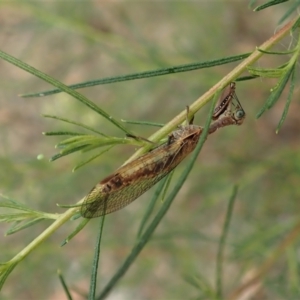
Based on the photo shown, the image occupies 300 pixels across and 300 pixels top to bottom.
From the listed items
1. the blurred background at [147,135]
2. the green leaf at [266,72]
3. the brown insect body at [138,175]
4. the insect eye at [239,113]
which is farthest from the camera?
the blurred background at [147,135]

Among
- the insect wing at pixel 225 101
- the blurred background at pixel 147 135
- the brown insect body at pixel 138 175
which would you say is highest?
the blurred background at pixel 147 135

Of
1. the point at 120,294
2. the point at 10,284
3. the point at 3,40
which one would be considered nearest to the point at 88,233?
the point at 10,284

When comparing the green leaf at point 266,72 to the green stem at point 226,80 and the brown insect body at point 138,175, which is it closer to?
the green stem at point 226,80

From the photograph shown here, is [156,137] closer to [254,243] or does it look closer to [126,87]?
[254,243]

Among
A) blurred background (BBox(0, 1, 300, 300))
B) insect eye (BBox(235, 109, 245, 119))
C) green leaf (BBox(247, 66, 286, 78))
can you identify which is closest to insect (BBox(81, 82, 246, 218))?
insect eye (BBox(235, 109, 245, 119))

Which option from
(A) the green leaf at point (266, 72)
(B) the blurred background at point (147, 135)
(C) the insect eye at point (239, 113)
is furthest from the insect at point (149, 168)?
(B) the blurred background at point (147, 135)
